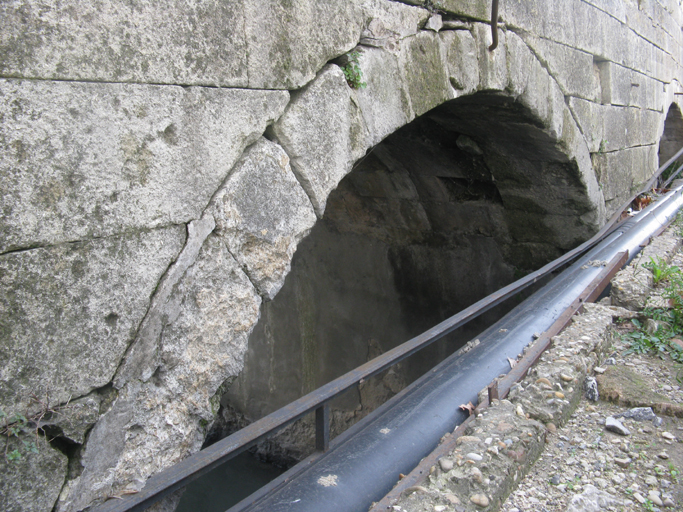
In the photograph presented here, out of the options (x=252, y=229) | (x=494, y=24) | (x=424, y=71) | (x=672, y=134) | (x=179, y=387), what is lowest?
(x=179, y=387)

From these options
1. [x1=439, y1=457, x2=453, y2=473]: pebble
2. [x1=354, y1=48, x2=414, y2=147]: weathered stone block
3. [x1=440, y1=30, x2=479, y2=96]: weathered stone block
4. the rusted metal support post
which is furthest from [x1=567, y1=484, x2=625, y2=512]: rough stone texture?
the rusted metal support post

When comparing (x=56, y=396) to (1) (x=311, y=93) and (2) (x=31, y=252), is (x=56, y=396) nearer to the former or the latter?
(2) (x=31, y=252)

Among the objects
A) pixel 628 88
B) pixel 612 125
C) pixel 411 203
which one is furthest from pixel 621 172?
pixel 411 203

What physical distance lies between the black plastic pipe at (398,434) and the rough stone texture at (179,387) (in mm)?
414

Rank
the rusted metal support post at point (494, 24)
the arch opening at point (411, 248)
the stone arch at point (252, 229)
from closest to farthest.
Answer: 1. the stone arch at point (252, 229)
2. the rusted metal support post at point (494, 24)
3. the arch opening at point (411, 248)

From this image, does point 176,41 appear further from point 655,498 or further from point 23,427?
point 655,498

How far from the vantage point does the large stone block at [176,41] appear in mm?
1154

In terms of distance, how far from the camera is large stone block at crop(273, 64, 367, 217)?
175 cm

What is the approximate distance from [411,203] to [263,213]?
3545 millimetres

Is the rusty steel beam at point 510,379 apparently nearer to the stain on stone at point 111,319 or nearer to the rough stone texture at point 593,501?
the rough stone texture at point 593,501

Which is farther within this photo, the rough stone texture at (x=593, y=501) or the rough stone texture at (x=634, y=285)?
the rough stone texture at (x=634, y=285)

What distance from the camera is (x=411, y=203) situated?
16.5 ft

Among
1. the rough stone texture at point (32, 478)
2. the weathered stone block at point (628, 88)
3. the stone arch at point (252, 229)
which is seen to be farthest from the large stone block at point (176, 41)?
the weathered stone block at point (628, 88)

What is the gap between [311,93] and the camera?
5.90 ft
